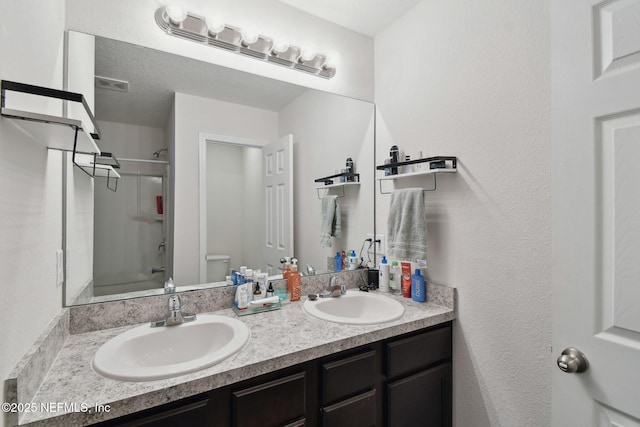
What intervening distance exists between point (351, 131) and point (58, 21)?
1.43 metres

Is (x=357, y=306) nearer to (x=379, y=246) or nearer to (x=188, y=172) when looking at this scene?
(x=379, y=246)

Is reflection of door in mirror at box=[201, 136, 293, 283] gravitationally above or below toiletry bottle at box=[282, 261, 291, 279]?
above

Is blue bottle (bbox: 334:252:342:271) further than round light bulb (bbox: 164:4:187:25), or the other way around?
blue bottle (bbox: 334:252:342:271)

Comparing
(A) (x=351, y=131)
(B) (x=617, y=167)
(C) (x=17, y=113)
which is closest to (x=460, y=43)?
(A) (x=351, y=131)

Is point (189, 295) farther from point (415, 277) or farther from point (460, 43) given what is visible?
point (460, 43)

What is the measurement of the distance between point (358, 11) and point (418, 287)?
161cm

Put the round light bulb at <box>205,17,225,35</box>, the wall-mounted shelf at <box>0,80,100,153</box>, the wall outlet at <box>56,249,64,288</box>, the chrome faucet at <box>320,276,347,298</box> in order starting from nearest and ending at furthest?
the wall-mounted shelf at <box>0,80,100,153</box> → the wall outlet at <box>56,249,64,288</box> → the round light bulb at <box>205,17,225,35</box> → the chrome faucet at <box>320,276,347,298</box>

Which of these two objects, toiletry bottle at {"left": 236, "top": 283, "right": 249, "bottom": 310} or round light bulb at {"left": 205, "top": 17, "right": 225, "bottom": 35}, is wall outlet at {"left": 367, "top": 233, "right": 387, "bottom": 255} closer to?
toiletry bottle at {"left": 236, "top": 283, "right": 249, "bottom": 310}

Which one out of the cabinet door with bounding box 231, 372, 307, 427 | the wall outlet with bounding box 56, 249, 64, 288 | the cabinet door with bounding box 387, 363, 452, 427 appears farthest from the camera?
the cabinet door with bounding box 387, 363, 452, 427

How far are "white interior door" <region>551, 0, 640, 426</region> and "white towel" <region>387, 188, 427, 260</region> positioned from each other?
581 mm

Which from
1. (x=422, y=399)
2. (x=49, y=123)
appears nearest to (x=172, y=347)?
A: (x=49, y=123)

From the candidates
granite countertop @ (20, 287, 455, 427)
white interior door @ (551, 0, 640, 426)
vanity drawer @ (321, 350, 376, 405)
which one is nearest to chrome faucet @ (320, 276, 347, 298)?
granite countertop @ (20, 287, 455, 427)

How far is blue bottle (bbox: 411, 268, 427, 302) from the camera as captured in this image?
1.53m

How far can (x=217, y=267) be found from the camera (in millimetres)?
1457
